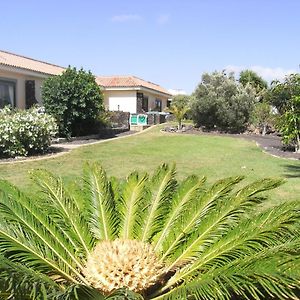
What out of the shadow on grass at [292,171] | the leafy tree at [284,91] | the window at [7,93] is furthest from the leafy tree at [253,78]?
the shadow on grass at [292,171]

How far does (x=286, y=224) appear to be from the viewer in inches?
137

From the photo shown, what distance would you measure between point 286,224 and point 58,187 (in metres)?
2.24

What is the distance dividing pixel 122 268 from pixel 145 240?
0.90 metres

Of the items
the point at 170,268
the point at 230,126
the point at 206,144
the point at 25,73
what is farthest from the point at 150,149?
the point at 170,268

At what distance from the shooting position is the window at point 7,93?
74.0 feet

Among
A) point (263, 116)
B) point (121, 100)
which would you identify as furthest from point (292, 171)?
point (121, 100)

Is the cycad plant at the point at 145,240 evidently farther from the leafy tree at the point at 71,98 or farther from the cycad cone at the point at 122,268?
the leafy tree at the point at 71,98

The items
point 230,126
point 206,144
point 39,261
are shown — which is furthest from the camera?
point 230,126

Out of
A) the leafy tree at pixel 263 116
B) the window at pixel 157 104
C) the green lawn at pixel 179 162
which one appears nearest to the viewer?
the green lawn at pixel 179 162

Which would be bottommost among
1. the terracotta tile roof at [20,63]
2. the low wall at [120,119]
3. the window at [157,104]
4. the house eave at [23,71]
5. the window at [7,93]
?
the low wall at [120,119]

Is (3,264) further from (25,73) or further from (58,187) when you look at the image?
(25,73)

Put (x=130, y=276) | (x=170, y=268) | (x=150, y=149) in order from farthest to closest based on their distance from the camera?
1. (x=150, y=149)
2. (x=170, y=268)
3. (x=130, y=276)

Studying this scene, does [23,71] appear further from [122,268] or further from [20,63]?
[122,268]

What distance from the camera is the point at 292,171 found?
44.8 feet
